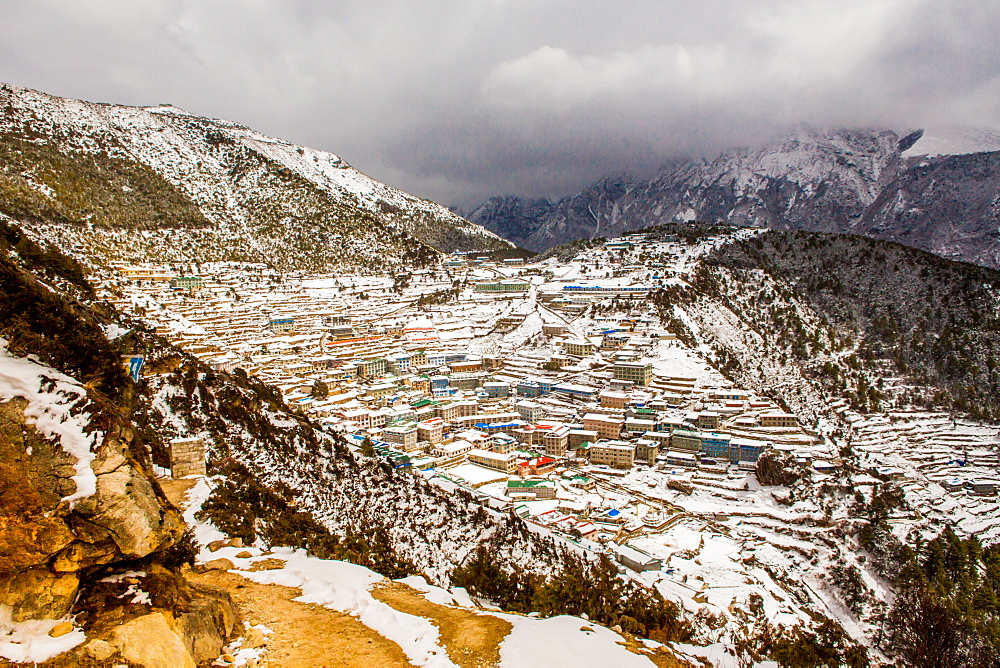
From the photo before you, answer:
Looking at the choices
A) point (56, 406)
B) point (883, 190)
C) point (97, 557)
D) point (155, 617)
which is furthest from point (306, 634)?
point (883, 190)

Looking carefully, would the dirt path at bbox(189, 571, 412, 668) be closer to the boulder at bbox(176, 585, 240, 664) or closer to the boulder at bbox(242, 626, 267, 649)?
the boulder at bbox(242, 626, 267, 649)

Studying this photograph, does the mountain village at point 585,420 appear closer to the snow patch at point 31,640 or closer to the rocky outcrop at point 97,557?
the rocky outcrop at point 97,557

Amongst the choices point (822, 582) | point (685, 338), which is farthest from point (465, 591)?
point (685, 338)

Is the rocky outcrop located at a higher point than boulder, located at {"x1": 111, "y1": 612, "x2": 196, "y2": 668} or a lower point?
higher

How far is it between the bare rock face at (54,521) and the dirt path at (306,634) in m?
2.21

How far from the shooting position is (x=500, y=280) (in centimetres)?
6550

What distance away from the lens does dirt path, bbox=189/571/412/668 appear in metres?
7.07

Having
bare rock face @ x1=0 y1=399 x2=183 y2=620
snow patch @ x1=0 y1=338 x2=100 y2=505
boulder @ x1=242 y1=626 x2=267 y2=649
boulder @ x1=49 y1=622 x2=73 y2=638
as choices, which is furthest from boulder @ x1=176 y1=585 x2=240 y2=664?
snow patch @ x1=0 y1=338 x2=100 y2=505

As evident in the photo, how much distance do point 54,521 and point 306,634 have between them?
366cm

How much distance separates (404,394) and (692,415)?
62.6ft

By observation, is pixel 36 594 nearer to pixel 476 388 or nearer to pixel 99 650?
pixel 99 650

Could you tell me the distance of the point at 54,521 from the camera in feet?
17.2

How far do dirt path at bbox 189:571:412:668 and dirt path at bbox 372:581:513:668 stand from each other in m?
0.78

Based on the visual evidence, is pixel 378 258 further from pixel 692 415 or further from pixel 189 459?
pixel 189 459
